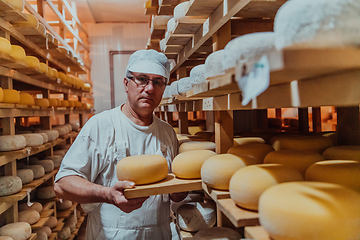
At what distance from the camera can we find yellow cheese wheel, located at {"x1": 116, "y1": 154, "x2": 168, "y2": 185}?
1203 mm

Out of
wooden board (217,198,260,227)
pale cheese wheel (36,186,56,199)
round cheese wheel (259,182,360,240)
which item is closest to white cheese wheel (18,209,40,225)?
pale cheese wheel (36,186,56,199)

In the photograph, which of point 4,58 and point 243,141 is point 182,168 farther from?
point 4,58

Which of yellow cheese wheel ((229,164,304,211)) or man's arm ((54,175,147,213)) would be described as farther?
man's arm ((54,175,147,213))

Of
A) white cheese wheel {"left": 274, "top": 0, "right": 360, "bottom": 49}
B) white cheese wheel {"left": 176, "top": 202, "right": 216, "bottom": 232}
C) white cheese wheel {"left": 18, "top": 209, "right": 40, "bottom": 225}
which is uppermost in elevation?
white cheese wheel {"left": 274, "top": 0, "right": 360, "bottom": 49}

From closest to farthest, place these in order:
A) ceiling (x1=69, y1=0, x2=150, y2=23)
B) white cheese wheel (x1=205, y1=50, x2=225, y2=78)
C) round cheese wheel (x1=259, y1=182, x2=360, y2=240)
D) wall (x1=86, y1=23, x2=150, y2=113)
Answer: round cheese wheel (x1=259, y1=182, x2=360, y2=240), white cheese wheel (x1=205, y1=50, x2=225, y2=78), ceiling (x1=69, y1=0, x2=150, y2=23), wall (x1=86, y1=23, x2=150, y2=113)

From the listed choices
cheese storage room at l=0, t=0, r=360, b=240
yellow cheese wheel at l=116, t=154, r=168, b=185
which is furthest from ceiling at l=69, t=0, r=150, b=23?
yellow cheese wheel at l=116, t=154, r=168, b=185

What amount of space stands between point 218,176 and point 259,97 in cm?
35

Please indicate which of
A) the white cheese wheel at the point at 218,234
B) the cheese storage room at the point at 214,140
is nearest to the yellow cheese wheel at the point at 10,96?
the cheese storage room at the point at 214,140

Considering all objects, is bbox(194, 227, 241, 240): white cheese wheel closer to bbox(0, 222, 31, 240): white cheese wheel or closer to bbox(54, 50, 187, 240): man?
bbox(54, 50, 187, 240): man

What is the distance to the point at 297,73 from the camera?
591mm

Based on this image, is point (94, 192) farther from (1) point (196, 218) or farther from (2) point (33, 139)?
(2) point (33, 139)

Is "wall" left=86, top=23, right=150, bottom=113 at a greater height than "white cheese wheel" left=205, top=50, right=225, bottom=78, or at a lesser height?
greater

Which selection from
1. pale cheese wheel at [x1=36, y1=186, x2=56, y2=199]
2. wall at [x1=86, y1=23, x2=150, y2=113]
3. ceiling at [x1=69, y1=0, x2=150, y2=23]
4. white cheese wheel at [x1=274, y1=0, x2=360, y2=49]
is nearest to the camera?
white cheese wheel at [x1=274, y1=0, x2=360, y2=49]

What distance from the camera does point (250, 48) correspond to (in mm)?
639
